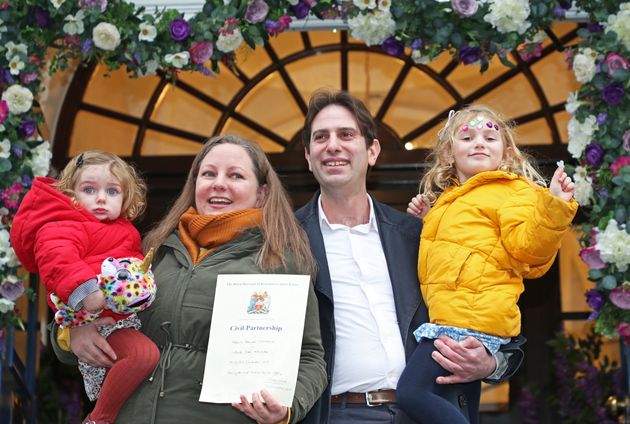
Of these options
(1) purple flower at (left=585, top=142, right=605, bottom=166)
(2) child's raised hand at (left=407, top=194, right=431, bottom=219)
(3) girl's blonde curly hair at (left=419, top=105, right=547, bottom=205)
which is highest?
(1) purple flower at (left=585, top=142, right=605, bottom=166)

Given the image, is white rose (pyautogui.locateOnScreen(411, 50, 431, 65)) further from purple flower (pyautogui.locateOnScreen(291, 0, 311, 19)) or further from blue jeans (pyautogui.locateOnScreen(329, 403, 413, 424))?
blue jeans (pyautogui.locateOnScreen(329, 403, 413, 424))

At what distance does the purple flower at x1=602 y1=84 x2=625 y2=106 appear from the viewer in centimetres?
467

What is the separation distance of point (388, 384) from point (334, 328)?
24cm

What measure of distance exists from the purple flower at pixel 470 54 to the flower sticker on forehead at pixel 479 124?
51.7 inches

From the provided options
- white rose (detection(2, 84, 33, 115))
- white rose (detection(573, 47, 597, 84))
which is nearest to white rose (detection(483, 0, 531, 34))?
white rose (detection(573, 47, 597, 84))

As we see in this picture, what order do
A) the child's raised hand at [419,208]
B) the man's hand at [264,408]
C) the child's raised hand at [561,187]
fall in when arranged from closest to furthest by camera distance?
the man's hand at [264,408], the child's raised hand at [561,187], the child's raised hand at [419,208]

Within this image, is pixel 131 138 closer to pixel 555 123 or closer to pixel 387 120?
pixel 387 120

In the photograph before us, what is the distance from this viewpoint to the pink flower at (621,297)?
4465 mm

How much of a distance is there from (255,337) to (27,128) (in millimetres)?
2460

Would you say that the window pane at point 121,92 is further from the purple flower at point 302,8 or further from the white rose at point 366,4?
the white rose at point 366,4

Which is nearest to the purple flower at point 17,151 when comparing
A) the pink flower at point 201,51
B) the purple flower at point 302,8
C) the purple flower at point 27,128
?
the purple flower at point 27,128

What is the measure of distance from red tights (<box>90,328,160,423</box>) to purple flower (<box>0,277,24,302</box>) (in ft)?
6.24

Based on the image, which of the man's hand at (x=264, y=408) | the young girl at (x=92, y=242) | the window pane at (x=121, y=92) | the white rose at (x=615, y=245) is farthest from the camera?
the window pane at (x=121, y=92)

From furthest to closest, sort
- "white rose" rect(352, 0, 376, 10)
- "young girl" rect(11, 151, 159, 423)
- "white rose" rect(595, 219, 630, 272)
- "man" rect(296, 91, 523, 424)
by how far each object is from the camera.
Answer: "white rose" rect(352, 0, 376, 10), "white rose" rect(595, 219, 630, 272), "man" rect(296, 91, 523, 424), "young girl" rect(11, 151, 159, 423)
